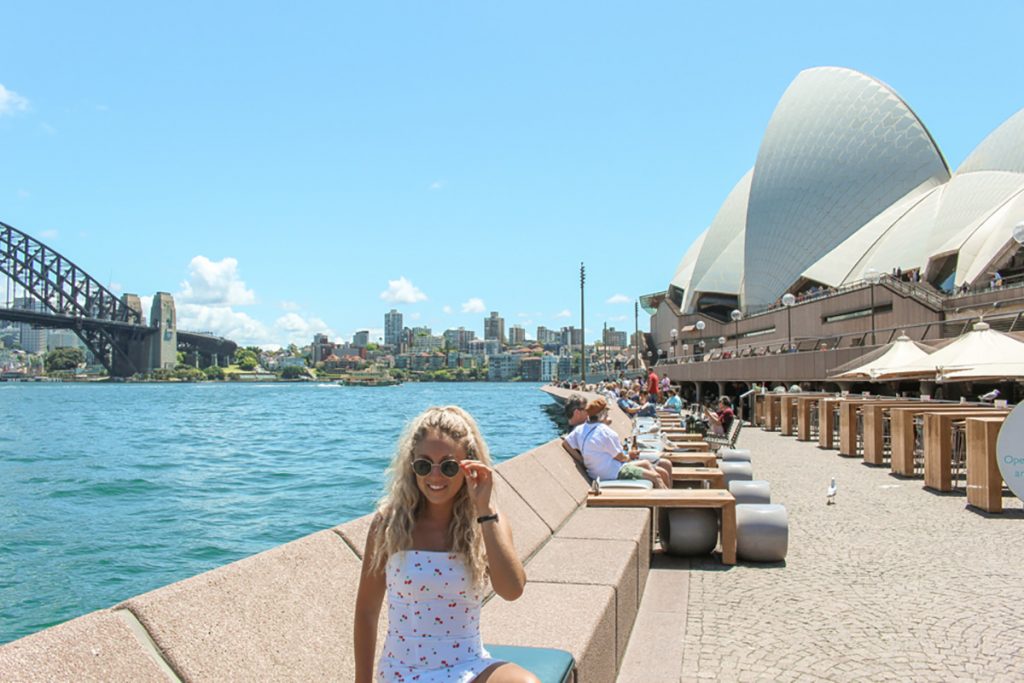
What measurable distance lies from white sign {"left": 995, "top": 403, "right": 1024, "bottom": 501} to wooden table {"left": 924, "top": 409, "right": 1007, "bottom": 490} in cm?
394

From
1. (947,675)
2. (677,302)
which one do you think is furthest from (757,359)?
(677,302)

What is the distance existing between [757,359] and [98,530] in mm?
27519

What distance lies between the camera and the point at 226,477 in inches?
696

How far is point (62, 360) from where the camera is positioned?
6506 inches

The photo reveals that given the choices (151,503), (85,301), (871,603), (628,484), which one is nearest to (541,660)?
(871,603)

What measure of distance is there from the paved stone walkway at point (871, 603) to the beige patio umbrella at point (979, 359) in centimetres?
594

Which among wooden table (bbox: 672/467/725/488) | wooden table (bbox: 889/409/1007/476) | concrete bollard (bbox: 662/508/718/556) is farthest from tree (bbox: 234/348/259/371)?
concrete bollard (bbox: 662/508/718/556)

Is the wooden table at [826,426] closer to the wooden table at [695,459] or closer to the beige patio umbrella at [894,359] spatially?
the beige patio umbrella at [894,359]

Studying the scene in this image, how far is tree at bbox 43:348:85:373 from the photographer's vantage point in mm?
165238

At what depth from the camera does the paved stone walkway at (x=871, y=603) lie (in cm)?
379

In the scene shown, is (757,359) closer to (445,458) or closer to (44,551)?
(44,551)

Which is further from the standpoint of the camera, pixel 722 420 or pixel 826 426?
pixel 722 420

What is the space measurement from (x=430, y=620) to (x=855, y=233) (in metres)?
51.9

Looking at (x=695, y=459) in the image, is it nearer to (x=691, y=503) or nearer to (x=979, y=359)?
(x=691, y=503)
